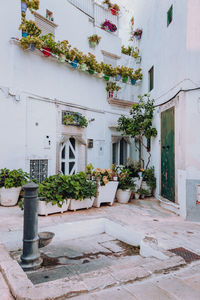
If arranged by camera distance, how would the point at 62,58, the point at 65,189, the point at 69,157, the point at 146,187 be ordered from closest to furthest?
1. the point at 65,189
2. the point at 62,58
3. the point at 146,187
4. the point at 69,157

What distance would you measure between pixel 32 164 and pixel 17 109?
1787 millimetres

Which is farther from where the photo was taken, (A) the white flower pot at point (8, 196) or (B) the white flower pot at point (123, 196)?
(B) the white flower pot at point (123, 196)

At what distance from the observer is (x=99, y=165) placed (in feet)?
32.9

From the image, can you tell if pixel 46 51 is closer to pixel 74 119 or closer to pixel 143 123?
pixel 74 119

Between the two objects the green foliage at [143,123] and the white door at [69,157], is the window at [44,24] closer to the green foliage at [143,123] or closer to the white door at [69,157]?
the white door at [69,157]

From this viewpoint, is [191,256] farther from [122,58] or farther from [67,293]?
[122,58]

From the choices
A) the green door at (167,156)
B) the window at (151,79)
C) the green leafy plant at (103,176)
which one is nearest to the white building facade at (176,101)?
the green door at (167,156)

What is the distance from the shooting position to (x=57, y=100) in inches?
330

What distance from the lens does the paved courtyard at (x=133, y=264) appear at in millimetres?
2375

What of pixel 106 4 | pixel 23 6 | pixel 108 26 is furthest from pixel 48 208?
pixel 106 4

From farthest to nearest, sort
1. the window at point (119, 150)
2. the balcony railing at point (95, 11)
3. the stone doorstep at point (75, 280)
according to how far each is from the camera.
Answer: the window at point (119, 150)
the balcony railing at point (95, 11)
the stone doorstep at point (75, 280)

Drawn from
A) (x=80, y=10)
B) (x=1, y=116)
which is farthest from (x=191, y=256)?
(x=80, y=10)

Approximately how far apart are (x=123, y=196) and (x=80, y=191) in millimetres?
1884

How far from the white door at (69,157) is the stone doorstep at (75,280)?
238 inches
